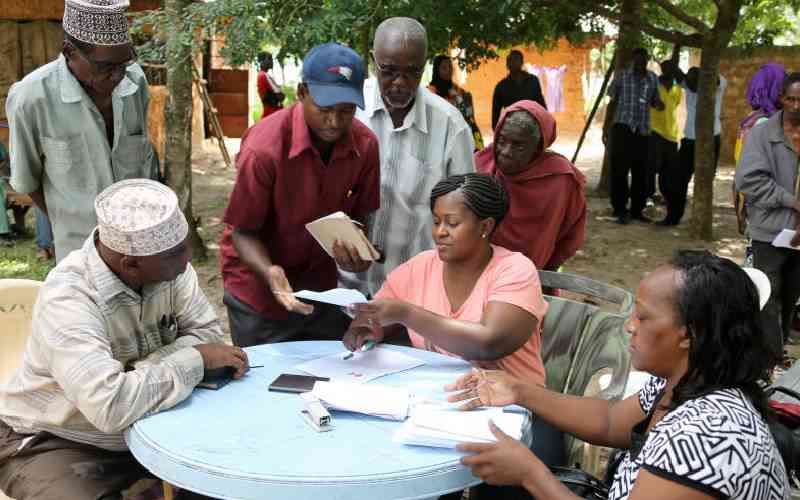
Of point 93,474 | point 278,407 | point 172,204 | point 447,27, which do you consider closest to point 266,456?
point 278,407

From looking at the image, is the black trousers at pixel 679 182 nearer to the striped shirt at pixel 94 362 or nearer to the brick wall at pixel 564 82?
the striped shirt at pixel 94 362

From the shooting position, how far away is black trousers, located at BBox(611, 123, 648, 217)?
30.5 feet

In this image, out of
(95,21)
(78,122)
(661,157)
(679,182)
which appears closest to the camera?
(95,21)

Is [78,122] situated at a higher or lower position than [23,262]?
higher

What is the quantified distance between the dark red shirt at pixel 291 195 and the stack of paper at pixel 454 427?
1.10m

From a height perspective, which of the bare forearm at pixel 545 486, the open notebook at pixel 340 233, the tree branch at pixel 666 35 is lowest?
the bare forearm at pixel 545 486

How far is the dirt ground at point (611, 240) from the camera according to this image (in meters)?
7.29

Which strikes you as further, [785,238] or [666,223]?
[666,223]

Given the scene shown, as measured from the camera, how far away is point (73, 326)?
7.23 feet

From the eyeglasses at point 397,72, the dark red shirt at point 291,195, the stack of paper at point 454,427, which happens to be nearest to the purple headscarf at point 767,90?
the eyeglasses at point 397,72

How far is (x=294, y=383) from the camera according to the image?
8.15 feet

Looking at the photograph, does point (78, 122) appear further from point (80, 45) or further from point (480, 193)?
point (480, 193)

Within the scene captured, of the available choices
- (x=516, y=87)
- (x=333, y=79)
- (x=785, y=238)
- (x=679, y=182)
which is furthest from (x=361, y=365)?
(x=516, y=87)

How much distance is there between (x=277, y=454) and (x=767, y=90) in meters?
5.32
